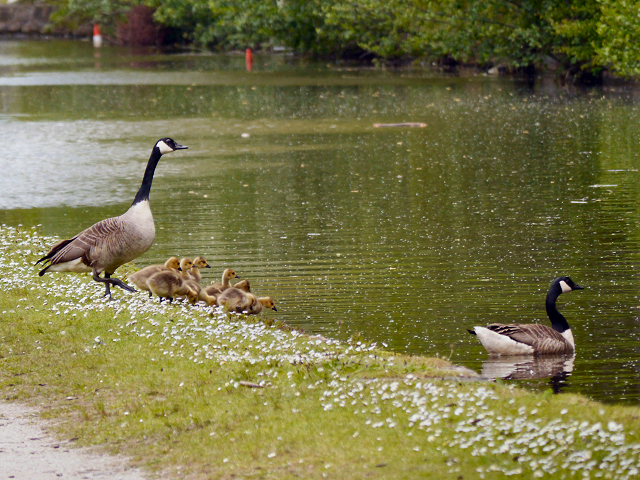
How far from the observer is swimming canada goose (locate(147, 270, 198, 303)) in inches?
476

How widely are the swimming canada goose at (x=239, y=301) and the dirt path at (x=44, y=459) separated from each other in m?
4.06

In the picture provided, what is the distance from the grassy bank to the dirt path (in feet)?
0.65

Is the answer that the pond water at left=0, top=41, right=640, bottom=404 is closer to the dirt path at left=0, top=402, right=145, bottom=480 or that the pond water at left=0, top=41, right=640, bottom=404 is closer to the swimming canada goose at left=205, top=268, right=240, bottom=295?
the swimming canada goose at left=205, top=268, right=240, bottom=295

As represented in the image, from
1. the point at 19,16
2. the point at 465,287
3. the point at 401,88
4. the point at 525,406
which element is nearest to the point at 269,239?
the point at 465,287

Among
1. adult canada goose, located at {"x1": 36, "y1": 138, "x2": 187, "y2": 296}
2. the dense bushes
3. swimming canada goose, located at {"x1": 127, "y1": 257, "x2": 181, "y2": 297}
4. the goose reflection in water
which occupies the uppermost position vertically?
the dense bushes

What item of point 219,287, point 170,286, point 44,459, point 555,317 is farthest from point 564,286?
point 44,459

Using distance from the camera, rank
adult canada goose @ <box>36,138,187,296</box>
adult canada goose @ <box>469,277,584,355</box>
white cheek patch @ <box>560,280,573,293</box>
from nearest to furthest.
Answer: adult canada goose @ <box>469,277,584,355</box>
white cheek patch @ <box>560,280,573,293</box>
adult canada goose @ <box>36,138,187,296</box>

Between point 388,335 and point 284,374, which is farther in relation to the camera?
point 388,335

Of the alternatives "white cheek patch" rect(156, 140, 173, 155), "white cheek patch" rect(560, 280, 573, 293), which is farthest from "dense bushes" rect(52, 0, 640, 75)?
"white cheek patch" rect(156, 140, 173, 155)

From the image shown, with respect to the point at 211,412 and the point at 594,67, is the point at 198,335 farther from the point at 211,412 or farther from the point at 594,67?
the point at 594,67

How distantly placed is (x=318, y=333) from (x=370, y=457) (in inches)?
176

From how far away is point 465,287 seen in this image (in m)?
13.4

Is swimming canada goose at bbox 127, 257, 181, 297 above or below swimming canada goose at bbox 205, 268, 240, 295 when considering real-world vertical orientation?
above

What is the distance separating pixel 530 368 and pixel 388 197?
11.0 meters
